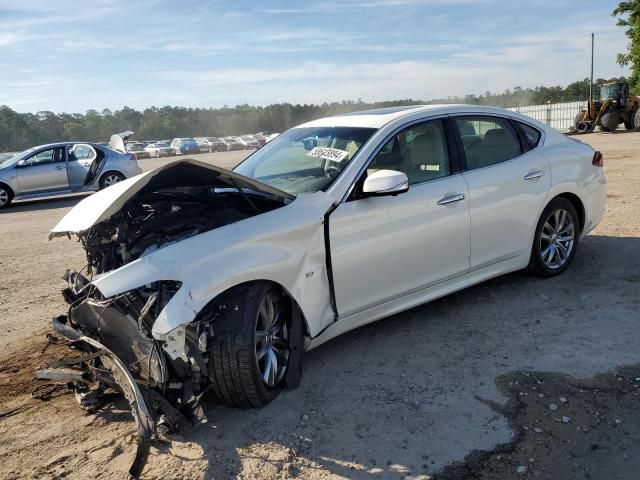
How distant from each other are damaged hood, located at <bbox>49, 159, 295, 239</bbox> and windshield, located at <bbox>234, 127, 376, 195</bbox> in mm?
358

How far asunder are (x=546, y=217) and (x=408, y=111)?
1626 mm

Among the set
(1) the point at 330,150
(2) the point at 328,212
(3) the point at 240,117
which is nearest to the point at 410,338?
(2) the point at 328,212

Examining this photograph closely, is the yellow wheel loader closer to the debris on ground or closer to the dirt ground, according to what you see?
the dirt ground

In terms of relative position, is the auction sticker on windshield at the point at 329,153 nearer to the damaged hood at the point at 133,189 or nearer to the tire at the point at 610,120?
the damaged hood at the point at 133,189

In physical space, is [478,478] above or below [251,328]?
below

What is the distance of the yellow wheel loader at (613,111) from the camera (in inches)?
1069

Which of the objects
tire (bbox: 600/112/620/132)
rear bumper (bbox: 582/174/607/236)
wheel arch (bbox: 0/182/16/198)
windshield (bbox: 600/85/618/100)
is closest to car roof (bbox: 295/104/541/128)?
rear bumper (bbox: 582/174/607/236)

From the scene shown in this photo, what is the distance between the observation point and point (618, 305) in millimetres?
4621

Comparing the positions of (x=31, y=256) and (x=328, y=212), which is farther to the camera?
(x=31, y=256)

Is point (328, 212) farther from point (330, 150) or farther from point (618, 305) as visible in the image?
point (618, 305)

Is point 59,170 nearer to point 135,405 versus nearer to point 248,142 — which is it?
point 135,405

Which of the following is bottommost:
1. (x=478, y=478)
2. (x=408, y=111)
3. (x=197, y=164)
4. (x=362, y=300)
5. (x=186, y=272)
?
(x=478, y=478)

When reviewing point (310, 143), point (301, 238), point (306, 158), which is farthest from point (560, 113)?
point (301, 238)

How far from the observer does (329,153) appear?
4250 millimetres
